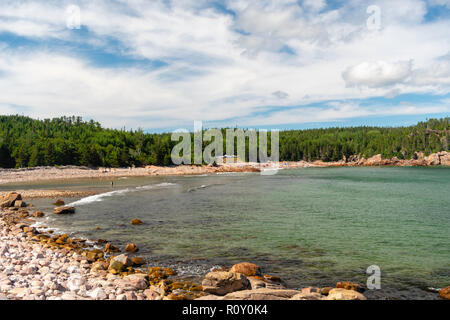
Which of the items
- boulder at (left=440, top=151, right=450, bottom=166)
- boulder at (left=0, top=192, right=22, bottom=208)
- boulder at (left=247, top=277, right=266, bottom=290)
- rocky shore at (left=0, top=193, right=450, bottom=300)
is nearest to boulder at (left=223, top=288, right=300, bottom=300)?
rocky shore at (left=0, top=193, right=450, bottom=300)

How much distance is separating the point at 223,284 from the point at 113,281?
16.4 feet

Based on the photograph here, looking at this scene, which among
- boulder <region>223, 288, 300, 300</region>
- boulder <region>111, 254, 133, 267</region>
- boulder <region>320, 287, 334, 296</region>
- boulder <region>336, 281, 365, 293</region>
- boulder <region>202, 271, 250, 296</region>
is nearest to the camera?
boulder <region>223, 288, 300, 300</region>

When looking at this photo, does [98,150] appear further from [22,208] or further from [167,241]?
[167,241]

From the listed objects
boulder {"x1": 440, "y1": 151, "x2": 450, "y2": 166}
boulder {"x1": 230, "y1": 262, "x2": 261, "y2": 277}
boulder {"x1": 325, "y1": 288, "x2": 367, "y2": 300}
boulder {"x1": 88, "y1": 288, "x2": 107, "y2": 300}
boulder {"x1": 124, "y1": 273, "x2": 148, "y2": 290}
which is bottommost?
boulder {"x1": 230, "y1": 262, "x2": 261, "y2": 277}

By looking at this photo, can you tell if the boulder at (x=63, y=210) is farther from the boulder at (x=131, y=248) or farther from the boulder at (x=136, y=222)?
the boulder at (x=131, y=248)

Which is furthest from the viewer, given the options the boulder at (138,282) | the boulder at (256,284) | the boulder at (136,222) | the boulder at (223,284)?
the boulder at (136,222)

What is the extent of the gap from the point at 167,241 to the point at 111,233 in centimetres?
594

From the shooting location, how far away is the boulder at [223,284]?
1331cm

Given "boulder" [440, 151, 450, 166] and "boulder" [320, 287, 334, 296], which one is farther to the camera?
"boulder" [440, 151, 450, 166]

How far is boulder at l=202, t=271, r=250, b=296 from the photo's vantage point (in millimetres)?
13312

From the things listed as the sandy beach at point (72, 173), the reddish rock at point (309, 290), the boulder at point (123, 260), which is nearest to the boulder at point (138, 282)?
the boulder at point (123, 260)

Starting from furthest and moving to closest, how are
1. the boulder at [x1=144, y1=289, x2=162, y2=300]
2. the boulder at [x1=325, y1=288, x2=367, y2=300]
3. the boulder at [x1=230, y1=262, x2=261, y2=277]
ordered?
the boulder at [x1=230, y1=262, x2=261, y2=277], the boulder at [x1=144, y1=289, x2=162, y2=300], the boulder at [x1=325, y1=288, x2=367, y2=300]

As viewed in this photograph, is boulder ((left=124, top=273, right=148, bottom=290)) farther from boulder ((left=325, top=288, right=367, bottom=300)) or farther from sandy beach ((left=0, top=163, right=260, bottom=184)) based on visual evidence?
sandy beach ((left=0, top=163, right=260, bottom=184))

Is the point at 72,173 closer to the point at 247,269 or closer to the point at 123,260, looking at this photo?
the point at 123,260
